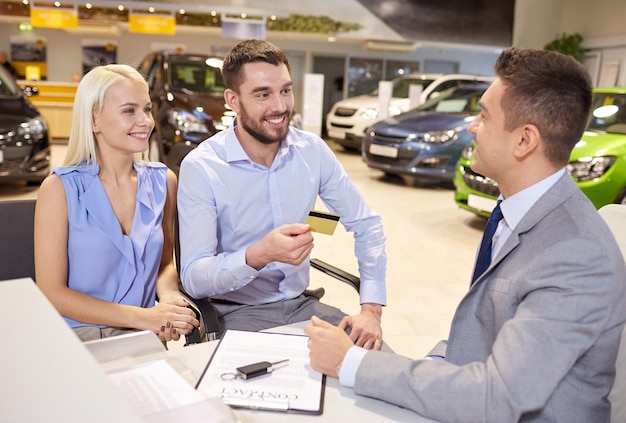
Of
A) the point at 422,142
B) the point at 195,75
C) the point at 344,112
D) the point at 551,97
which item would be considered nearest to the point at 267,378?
the point at 551,97

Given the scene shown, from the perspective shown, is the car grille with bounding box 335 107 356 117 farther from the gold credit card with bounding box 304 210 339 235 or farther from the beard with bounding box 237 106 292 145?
the gold credit card with bounding box 304 210 339 235

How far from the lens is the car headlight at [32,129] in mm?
5734

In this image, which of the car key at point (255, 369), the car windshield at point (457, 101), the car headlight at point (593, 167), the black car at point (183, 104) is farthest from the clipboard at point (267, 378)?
the car windshield at point (457, 101)

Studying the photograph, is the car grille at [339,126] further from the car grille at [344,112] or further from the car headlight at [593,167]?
the car headlight at [593,167]

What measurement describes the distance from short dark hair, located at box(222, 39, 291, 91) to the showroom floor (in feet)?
5.84

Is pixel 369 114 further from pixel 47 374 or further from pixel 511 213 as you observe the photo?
pixel 47 374

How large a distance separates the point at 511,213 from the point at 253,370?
64 cm

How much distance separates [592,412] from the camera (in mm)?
1171

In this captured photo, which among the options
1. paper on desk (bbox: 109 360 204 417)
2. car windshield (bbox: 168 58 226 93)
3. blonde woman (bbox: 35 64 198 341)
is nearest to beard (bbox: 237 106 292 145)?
blonde woman (bbox: 35 64 198 341)

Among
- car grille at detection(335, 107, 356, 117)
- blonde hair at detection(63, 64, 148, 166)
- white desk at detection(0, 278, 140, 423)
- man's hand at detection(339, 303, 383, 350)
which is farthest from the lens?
car grille at detection(335, 107, 356, 117)

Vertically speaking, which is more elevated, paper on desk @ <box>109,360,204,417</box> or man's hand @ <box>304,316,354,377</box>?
paper on desk @ <box>109,360,204,417</box>

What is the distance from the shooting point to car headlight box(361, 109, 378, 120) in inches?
400

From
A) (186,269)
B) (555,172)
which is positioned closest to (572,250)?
(555,172)

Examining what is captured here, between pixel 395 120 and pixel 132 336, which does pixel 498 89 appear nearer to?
pixel 132 336
